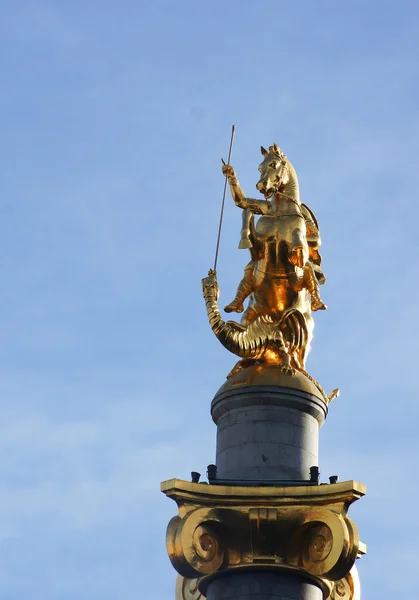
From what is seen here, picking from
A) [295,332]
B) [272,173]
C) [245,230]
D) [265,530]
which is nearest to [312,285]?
[295,332]

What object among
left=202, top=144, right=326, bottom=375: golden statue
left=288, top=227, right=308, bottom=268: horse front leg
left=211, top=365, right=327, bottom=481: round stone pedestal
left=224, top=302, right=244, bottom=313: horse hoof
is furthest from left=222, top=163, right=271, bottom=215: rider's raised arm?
left=211, top=365, right=327, bottom=481: round stone pedestal

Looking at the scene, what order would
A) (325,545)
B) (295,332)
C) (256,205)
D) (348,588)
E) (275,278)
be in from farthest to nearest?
(256,205) → (275,278) → (295,332) → (348,588) → (325,545)

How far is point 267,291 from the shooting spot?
34.1 meters

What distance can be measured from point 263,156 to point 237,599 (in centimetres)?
1127

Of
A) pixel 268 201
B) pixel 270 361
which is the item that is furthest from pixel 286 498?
pixel 268 201

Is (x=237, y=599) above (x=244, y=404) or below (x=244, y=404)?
below

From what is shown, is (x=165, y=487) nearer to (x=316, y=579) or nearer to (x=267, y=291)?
(x=316, y=579)

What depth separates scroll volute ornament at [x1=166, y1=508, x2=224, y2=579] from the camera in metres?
29.9

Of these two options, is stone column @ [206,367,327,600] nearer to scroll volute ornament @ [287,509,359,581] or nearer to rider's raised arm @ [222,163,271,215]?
scroll volute ornament @ [287,509,359,581]

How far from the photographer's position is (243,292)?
34.6m

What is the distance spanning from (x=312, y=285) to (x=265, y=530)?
22.6 feet

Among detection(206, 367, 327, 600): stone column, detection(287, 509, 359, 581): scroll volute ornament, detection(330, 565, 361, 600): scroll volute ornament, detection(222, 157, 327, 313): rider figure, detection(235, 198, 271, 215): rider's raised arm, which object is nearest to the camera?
detection(287, 509, 359, 581): scroll volute ornament

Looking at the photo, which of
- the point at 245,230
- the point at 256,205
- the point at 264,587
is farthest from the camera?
the point at 256,205

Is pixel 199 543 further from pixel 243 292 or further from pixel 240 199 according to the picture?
pixel 240 199
